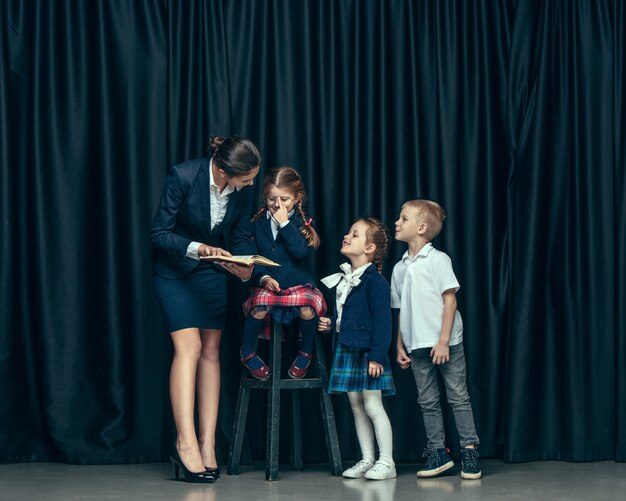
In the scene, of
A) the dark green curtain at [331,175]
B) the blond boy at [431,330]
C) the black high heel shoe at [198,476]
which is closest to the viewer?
the black high heel shoe at [198,476]

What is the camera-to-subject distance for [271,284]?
11.6ft

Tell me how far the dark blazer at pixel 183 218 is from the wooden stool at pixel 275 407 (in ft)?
1.42

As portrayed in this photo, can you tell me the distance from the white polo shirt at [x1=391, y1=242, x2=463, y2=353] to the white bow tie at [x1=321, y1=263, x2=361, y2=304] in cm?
21

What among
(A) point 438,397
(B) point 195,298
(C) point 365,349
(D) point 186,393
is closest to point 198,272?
(B) point 195,298

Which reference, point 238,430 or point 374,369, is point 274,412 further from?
point 374,369

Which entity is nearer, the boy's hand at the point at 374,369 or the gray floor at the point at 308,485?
the gray floor at the point at 308,485

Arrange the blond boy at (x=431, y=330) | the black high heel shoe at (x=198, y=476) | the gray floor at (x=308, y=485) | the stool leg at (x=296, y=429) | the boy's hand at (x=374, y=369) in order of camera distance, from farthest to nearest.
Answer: the stool leg at (x=296, y=429) → the blond boy at (x=431, y=330) → the boy's hand at (x=374, y=369) → the black high heel shoe at (x=198, y=476) → the gray floor at (x=308, y=485)

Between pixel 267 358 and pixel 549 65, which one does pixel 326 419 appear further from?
pixel 549 65

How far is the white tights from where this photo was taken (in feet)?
11.6

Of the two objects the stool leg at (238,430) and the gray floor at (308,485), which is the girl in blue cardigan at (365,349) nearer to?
the gray floor at (308,485)

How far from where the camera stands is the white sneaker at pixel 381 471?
3.47m

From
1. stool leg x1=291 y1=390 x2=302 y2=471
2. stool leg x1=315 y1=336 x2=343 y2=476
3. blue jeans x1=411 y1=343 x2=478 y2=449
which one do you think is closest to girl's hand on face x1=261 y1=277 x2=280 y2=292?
stool leg x1=315 y1=336 x2=343 y2=476

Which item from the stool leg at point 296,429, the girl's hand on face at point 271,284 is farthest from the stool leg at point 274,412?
the stool leg at point 296,429

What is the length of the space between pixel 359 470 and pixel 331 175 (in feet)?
4.17
